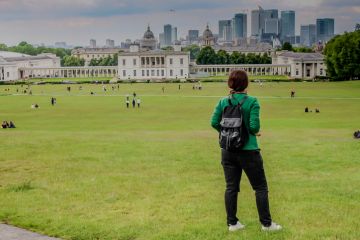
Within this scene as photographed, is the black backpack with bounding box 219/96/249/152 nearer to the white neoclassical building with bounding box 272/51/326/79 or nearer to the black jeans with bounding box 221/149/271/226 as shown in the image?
the black jeans with bounding box 221/149/271/226

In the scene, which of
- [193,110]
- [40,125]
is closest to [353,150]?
[40,125]

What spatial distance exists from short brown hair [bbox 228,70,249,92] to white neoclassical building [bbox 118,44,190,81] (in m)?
161

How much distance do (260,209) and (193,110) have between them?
42.9 metres

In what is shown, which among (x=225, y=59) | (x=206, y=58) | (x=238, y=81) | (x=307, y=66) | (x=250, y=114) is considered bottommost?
(x=307, y=66)

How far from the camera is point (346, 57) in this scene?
9844 cm

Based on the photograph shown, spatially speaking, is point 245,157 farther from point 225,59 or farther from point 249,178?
point 225,59

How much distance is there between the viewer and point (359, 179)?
11.5 metres

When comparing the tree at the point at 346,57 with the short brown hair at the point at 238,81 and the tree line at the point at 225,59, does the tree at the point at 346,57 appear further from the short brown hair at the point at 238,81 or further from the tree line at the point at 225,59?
the short brown hair at the point at 238,81

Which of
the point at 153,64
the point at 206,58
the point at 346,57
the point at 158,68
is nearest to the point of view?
the point at 346,57

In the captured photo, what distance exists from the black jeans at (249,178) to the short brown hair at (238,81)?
86 cm

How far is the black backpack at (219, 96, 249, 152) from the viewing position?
303 inches

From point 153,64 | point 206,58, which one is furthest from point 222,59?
point 153,64

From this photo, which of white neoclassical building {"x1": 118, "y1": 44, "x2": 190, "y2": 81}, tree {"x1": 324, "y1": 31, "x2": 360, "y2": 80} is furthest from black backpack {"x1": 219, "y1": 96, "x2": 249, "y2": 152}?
white neoclassical building {"x1": 118, "y1": 44, "x2": 190, "y2": 81}

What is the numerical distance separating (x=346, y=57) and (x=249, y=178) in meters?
95.2
